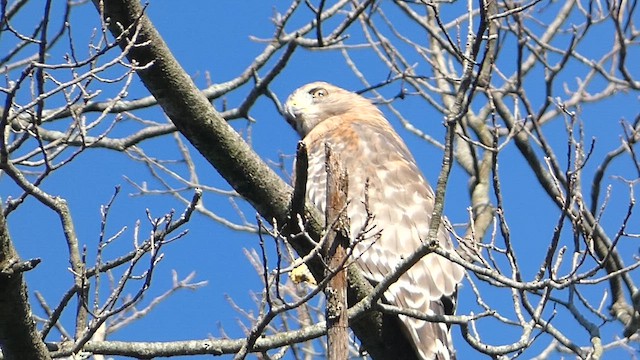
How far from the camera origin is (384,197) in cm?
618

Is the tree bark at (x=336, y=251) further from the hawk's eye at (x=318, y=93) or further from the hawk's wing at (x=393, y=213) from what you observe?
the hawk's eye at (x=318, y=93)

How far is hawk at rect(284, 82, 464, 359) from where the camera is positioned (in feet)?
17.5

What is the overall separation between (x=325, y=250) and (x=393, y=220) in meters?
2.13

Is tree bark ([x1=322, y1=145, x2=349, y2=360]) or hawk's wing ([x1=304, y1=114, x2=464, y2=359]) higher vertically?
hawk's wing ([x1=304, y1=114, x2=464, y2=359])

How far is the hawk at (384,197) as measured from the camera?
210 inches

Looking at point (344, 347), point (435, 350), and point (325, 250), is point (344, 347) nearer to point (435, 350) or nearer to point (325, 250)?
point (325, 250)

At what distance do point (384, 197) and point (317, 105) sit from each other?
2.21m

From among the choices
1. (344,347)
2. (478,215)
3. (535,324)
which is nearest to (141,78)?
(344,347)

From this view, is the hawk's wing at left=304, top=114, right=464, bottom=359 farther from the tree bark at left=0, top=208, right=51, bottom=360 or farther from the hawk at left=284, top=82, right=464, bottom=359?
the tree bark at left=0, top=208, right=51, bottom=360

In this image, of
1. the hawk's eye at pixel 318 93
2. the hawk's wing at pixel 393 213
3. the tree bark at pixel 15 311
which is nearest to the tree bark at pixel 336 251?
the hawk's wing at pixel 393 213

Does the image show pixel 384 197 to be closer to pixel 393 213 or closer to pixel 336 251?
pixel 393 213

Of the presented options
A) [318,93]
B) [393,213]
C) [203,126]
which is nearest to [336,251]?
[203,126]

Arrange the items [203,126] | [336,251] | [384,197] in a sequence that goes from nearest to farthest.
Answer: [336,251]
[203,126]
[384,197]

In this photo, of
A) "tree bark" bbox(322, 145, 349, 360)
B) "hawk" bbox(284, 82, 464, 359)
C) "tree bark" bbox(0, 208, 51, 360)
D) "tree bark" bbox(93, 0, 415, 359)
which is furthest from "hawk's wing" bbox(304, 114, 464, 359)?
"tree bark" bbox(0, 208, 51, 360)
